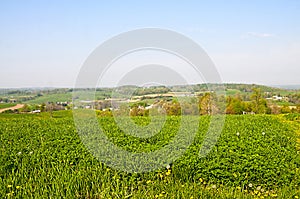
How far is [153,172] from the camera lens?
14.5 feet

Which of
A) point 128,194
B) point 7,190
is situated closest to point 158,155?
point 128,194

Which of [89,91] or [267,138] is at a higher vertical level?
[89,91]

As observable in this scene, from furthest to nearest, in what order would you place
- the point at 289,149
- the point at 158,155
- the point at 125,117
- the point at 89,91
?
the point at 125,117
the point at 289,149
the point at 158,155
the point at 89,91

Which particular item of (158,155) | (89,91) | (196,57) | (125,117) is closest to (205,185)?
(158,155)

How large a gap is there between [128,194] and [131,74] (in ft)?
5.30

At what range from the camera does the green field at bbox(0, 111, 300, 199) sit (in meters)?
3.72

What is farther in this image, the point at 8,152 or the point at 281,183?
the point at 8,152

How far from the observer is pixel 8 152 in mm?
5203

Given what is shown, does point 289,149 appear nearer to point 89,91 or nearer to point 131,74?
point 131,74

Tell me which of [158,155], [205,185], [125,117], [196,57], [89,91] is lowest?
[205,185]

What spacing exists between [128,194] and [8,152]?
2543 millimetres

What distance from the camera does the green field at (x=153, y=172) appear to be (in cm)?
372

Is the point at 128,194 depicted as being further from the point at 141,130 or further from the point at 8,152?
the point at 141,130

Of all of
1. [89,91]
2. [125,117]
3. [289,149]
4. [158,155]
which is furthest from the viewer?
[125,117]
